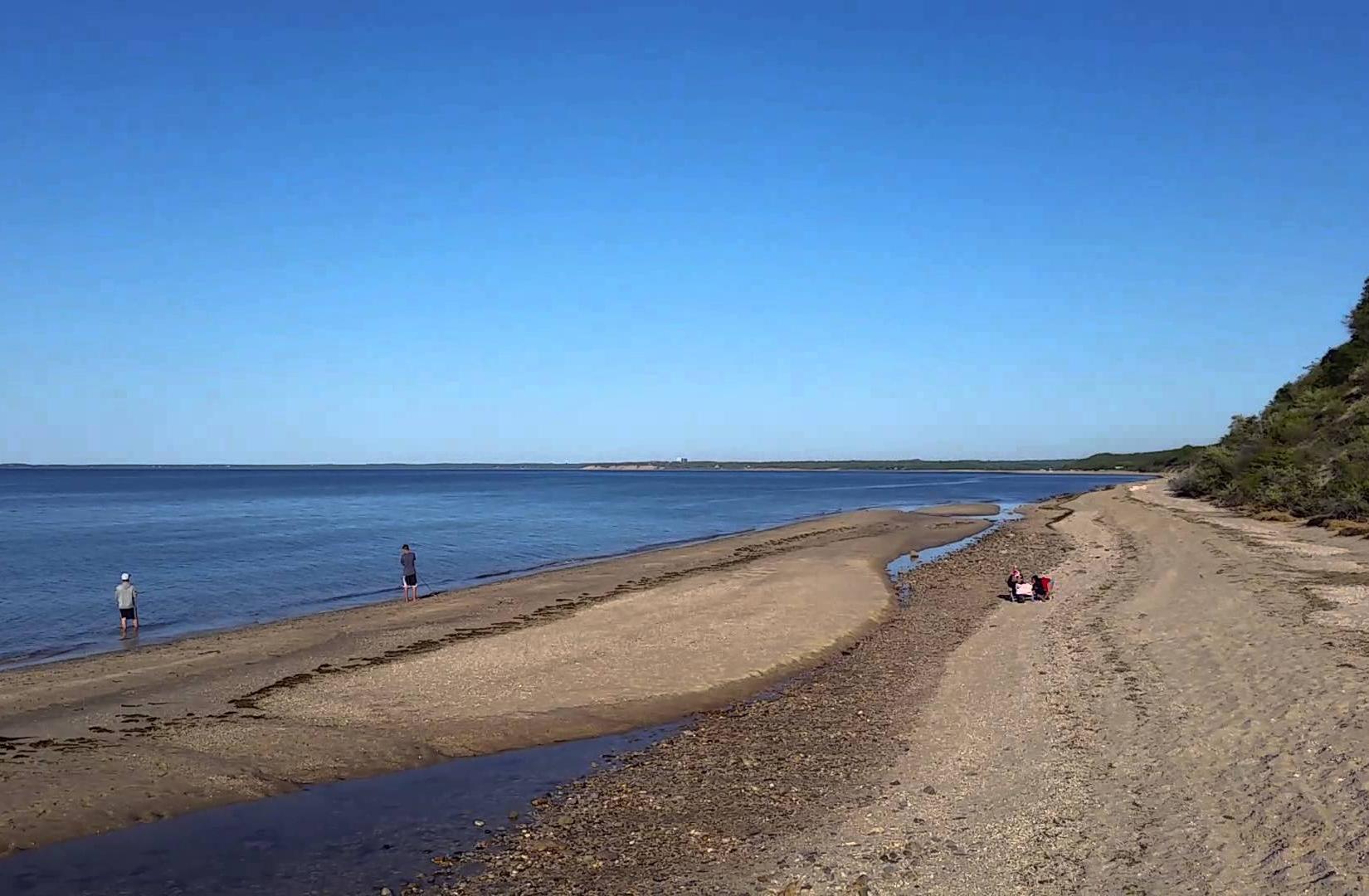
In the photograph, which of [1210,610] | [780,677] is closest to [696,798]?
[780,677]

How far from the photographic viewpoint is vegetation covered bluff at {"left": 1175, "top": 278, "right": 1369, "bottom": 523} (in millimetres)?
31577

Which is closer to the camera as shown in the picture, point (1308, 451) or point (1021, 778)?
point (1021, 778)

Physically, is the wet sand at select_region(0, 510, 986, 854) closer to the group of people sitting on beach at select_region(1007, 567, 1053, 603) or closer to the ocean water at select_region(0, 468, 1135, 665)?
the group of people sitting on beach at select_region(1007, 567, 1053, 603)

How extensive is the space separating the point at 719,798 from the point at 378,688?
8.06 meters

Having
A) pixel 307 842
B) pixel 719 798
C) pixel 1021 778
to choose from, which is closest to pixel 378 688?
pixel 307 842

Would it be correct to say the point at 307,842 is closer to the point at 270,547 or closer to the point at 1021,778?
the point at 1021,778

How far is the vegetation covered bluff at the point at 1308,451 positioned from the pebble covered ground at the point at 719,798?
23088 mm

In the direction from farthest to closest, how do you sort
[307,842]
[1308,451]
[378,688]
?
[1308,451] → [378,688] → [307,842]

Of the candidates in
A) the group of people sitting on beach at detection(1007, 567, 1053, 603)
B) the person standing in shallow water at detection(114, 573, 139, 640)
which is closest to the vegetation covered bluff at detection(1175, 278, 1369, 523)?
the group of people sitting on beach at detection(1007, 567, 1053, 603)

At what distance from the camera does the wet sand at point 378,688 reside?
1124 cm

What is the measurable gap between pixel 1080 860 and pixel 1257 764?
2.86m

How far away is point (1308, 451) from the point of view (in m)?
39.0

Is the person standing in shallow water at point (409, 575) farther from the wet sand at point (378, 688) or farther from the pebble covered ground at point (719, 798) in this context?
the pebble covered ground at point (719, 798)

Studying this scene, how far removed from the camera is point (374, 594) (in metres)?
30.8
